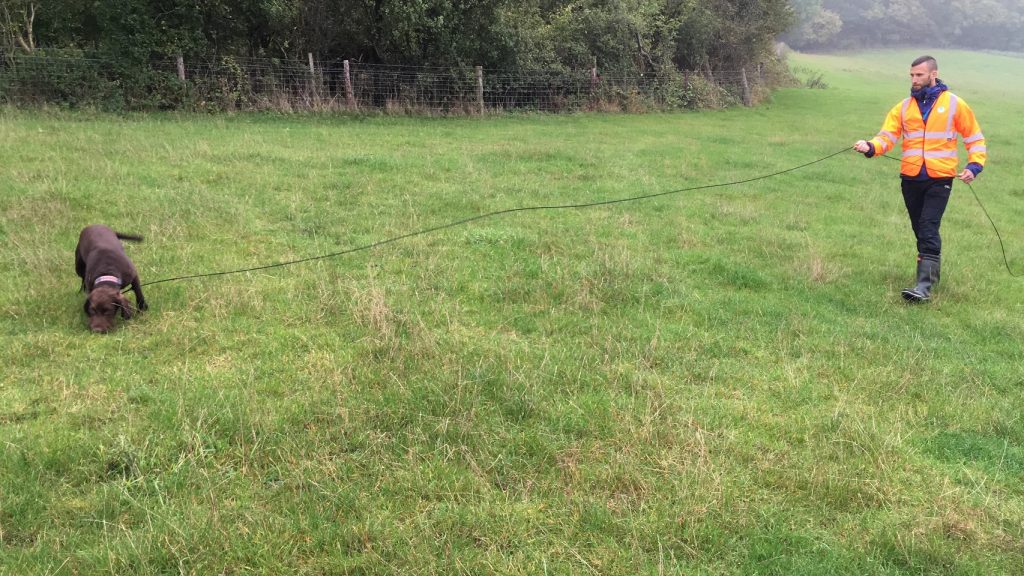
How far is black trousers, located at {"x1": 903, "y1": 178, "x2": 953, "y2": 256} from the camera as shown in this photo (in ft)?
20.4

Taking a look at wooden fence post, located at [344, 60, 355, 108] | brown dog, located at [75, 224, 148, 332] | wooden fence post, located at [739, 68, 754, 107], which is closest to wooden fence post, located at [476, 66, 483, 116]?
wooden fence post, located at [344, 60, 355, 108]

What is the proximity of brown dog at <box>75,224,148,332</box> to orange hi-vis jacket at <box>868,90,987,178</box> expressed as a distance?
728cm

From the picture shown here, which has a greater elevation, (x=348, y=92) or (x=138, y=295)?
(x=348, y=92)

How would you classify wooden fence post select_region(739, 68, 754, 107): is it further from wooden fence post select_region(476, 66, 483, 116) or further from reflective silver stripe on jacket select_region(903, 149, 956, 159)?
reflective silver stripe on jacket select_region(903, 149, 956, 159)

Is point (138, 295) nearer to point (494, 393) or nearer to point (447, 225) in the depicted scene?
point (494, 393)

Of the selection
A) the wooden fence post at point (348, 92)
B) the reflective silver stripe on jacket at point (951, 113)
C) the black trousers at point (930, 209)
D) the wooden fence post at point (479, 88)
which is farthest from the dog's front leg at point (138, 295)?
the wooden fence post at point (479, 88)

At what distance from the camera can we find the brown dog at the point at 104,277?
14.7 feet

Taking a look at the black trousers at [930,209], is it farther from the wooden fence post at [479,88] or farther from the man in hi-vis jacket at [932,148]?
the wooden fence post at [479,88]

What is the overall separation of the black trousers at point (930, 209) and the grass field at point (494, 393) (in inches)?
19.5

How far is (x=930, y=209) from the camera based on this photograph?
250 inches

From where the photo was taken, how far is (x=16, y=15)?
15305mm

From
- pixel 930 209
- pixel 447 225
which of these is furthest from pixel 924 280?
pixel 447 225

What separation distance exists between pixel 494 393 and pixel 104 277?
307cm

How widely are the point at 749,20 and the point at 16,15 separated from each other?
25681 mm
